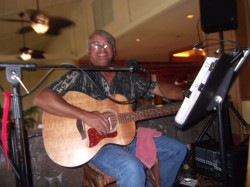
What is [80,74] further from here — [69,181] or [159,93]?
[69,181]

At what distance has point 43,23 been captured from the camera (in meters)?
4.04

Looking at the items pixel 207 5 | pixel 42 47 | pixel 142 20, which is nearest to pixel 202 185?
pixel 207 5

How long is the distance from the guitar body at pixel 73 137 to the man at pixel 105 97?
0.15ft

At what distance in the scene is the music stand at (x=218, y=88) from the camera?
108cm

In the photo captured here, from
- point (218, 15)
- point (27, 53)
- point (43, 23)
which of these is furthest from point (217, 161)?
point (27, 53)

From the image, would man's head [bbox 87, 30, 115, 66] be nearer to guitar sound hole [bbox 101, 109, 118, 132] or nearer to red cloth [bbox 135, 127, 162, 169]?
guitar sound hole [bbox 101, 109, 118, 132]

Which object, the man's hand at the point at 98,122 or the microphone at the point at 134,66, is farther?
the man's hand at the point at 98,122

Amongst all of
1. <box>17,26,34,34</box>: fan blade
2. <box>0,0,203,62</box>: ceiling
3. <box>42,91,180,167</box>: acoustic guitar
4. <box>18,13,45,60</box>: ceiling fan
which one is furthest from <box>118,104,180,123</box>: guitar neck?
<box>17,26,34,34</box>: fan blade

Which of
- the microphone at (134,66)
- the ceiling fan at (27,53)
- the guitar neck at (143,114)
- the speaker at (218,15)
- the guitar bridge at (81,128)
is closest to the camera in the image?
the microphone at (134,66)

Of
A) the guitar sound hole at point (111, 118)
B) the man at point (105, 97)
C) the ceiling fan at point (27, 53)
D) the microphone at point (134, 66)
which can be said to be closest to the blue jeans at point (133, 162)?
the man at point (105, 97)

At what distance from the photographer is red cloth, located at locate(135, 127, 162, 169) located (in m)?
1.55

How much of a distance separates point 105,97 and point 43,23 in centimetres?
292

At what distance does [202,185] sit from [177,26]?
3394 millimetres

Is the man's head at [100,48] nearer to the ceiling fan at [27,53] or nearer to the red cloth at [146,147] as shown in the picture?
the red cloth at [146,147]
